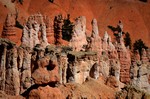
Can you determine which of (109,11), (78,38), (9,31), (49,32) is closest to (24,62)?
→ (9,31)

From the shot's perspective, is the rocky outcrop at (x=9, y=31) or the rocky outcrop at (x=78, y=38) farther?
the rocky outcrop at (x=78, y=38)

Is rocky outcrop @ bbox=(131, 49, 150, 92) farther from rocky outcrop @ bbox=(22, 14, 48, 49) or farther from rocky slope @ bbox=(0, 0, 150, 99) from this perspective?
rocky outcrop @ bbox=(22, 14, 48, 49)

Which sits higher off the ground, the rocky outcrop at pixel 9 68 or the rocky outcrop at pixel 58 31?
the rocky outcrop at pixel 58 31

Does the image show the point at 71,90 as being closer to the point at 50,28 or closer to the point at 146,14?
the point at 50,28

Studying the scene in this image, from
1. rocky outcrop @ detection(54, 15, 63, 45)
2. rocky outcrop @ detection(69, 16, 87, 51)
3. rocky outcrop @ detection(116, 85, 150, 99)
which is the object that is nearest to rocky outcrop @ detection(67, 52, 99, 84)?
rocky outcrop @ detection(69, 16, 87, 51)

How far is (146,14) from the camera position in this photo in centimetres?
9412

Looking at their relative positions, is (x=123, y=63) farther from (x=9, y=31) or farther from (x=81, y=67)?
(x=81, y=67)

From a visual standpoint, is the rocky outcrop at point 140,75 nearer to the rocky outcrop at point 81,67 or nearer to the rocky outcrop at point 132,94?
the rocky outcrop at point 81,67

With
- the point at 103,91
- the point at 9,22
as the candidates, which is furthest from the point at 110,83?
the point at 9,22

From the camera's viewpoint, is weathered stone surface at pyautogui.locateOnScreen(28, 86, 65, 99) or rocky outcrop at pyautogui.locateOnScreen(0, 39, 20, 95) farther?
rocky outcrop at pyautogui.locateOnScreen(0, 39, 20, 95)

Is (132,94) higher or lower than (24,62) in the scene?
lower

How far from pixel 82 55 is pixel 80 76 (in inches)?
58.7

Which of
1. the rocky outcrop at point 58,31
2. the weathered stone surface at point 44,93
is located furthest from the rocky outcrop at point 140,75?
the weathered stone surface at point 44,93

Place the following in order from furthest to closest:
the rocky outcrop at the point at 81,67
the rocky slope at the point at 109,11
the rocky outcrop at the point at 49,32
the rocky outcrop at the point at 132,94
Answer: the rocky slope at the point at 109,11, the rocky outcrop at the point at 49,32, the rocky outcrop at the point at 81,67, the rocky outcrop at the point at 132,94
